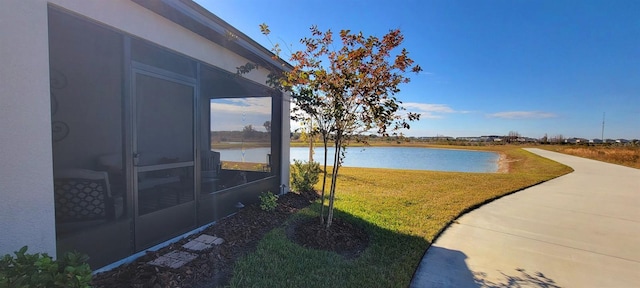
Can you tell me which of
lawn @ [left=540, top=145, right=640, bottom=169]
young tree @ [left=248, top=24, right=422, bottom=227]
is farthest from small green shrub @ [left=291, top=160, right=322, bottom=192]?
lawn @ [left=540, top=145, right=640, bottom=169]

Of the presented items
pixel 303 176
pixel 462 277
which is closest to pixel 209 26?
pixel 303 176

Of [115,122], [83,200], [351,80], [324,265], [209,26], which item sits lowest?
[324,265]

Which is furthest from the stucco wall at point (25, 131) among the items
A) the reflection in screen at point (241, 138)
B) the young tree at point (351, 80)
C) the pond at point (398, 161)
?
the pond at point (398, 161)

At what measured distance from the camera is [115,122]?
349cm

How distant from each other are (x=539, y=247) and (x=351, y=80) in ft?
11.8

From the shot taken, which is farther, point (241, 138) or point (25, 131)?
point (241, 138)

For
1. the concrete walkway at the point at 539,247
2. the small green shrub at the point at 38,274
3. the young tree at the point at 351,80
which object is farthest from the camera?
the young tree at the point at 351,80

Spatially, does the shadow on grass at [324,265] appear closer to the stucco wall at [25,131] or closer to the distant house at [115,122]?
the distant house at [115,122]

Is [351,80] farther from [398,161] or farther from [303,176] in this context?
[398,161]

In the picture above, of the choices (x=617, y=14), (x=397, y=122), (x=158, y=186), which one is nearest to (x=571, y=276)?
(x=397, y=122)

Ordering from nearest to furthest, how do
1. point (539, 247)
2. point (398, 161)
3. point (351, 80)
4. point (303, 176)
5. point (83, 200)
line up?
1. point (83, 200)
2. point (351, 80)
3. point (539, 247)
4. point (303, 176)
5. point (398, 161)

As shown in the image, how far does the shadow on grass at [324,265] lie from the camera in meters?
2.58

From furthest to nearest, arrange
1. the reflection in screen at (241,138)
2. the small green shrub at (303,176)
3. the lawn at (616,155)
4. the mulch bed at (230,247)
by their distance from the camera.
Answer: the lawn at (616,155) → the small green shrub at (303,176) → the reflection in screen at (241,138) → the mulch bed at (230,247)

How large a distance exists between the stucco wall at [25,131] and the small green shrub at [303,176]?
4.67m
